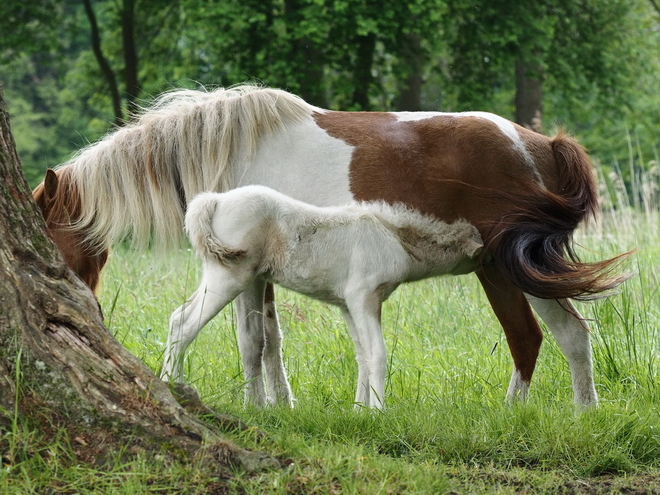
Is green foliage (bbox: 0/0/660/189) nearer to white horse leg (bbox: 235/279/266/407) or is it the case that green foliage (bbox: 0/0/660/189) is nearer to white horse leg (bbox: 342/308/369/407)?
white horse leg (bbox: 235/279/266/407)

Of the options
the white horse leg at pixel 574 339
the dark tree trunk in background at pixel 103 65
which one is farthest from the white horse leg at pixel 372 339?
the dark tree trunk in background at pixel 103 65

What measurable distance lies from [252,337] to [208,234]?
1111mm

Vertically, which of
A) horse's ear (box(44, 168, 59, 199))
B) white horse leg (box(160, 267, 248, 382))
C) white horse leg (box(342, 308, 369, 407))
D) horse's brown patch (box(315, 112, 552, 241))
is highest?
horse's brown patch (box(315, 112, 552, 241))

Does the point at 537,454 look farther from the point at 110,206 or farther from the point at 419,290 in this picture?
the point at 419,290

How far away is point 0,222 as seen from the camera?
3.40 m

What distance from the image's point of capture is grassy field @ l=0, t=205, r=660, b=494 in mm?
3119

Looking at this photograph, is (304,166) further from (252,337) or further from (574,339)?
(574,339)

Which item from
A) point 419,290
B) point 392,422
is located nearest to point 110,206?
point 392,422

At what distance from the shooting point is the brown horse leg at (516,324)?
505 centimetres

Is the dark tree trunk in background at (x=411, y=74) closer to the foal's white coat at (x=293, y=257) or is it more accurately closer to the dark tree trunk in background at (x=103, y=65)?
the dark tree trunk in background at (x=103, y=65)

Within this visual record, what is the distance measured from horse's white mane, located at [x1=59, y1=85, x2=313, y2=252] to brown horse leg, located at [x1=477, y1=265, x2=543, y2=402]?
1460 millimetres

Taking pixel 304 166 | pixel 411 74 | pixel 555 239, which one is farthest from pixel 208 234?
pixel 411 74

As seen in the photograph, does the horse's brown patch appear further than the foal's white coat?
Yes

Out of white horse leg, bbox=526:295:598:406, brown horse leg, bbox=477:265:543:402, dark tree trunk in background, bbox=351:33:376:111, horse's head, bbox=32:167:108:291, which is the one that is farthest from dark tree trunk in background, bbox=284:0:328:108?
white horse leg, bbox=526:295:598:406
